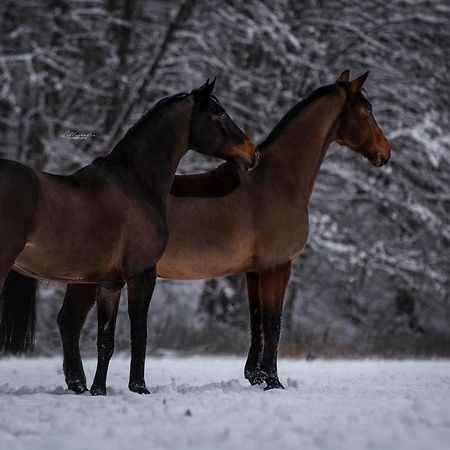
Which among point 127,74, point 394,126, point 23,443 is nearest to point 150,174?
point 23,443

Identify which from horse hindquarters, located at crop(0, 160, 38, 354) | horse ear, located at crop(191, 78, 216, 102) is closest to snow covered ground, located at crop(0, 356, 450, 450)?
horse hindquarters, located at crop(0, 160, 38, 354)

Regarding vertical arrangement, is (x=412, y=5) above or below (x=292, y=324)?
above

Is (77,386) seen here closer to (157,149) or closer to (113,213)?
(113,213)

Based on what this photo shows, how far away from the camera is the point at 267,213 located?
7.33 metres

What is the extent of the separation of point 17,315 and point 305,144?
276 cm

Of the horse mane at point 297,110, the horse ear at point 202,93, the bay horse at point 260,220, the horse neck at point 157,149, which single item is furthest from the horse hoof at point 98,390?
the horse mane at point 297,110

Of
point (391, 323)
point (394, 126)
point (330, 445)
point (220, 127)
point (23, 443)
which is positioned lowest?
point (391, 323)

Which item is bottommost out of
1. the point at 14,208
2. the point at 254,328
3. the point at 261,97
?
the point at 261,97

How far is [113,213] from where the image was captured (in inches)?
242

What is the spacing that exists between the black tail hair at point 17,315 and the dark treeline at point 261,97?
8597 millimetres

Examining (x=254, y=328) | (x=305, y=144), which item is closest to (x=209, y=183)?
(x=305, y=144)

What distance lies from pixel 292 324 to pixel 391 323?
8.92 feet

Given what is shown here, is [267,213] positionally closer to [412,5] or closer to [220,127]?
[220,127]

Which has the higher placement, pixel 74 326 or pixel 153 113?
pixel 153 113
